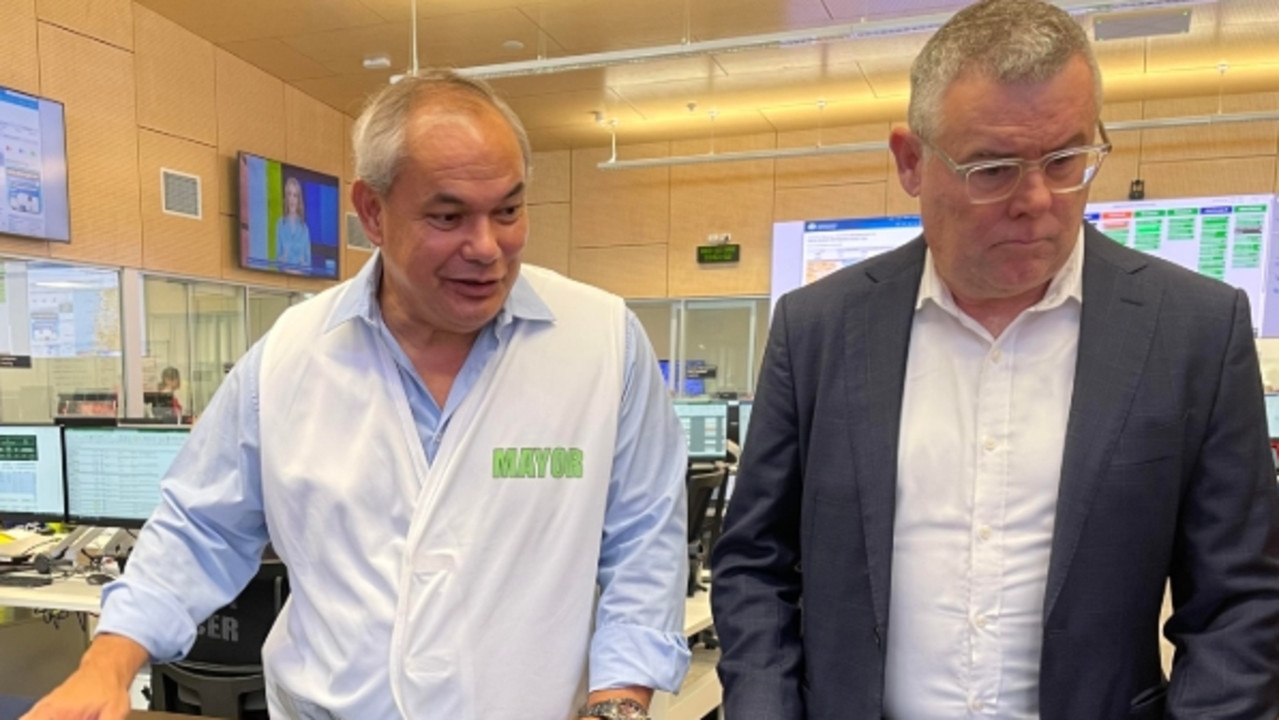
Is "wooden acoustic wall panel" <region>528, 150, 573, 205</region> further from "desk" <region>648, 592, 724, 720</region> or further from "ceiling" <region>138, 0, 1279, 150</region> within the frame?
Answer: "desk" <region>648, 592, 724, 720</region>

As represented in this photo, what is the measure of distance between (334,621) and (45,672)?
9.83 ft

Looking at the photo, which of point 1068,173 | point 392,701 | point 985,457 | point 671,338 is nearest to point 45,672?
point 392,701

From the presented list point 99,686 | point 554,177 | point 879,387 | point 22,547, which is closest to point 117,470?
point 22,547

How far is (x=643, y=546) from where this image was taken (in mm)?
1136

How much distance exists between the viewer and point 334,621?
1.09 m

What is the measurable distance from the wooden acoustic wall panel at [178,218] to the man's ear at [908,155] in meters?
6.10

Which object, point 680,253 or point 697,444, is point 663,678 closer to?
point 697,444

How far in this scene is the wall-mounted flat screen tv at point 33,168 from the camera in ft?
15.9

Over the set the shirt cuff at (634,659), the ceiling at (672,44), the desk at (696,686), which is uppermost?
the ceiling at (672,44)

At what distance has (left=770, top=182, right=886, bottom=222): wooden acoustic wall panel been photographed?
816cm

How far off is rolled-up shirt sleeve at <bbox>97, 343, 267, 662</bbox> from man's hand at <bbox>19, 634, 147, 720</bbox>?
0.04 metres

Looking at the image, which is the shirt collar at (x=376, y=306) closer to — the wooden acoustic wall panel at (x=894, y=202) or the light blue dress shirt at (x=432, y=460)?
the light blue dress shirt at (x=432, y=460)

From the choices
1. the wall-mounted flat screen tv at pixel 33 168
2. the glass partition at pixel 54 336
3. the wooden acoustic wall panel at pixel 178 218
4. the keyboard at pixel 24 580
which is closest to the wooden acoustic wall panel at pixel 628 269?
the wooden acoustic wall panel at pixel 178 218

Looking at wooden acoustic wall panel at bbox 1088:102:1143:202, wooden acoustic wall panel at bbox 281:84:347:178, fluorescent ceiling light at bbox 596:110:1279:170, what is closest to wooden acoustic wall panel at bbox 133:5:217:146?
wooden acoustic wall panel at bbox 281:84:347:178
